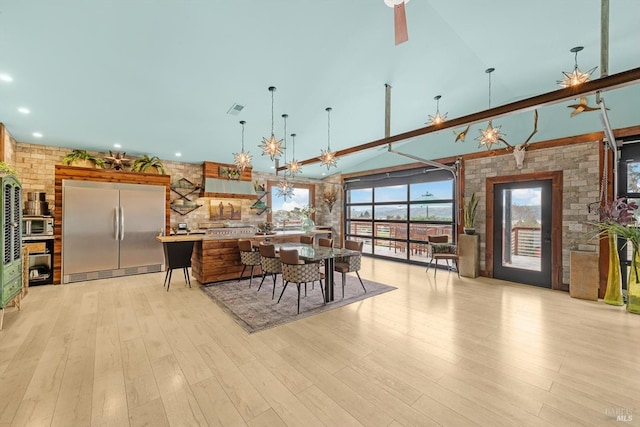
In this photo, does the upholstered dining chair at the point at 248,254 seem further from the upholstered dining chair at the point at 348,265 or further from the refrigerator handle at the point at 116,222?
the refrigerator handle at the point at 116,222

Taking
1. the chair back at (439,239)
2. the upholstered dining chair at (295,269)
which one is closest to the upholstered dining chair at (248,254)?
the upholstered dining chair at (295,269)

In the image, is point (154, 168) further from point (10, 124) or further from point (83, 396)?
point (83, 396)

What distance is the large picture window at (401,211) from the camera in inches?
261

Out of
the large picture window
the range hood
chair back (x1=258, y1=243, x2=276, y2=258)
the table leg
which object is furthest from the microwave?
the large picture window

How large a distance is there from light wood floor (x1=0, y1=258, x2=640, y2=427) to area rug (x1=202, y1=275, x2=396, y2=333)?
18 centimetres

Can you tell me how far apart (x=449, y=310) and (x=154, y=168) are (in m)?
6.73

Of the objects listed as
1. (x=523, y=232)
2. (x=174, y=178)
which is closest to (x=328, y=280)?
(x=523, y=232)

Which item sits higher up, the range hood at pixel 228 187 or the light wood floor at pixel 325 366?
the range hood at pixel 228 187

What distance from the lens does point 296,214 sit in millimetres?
9234

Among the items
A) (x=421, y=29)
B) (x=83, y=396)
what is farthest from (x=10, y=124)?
(x=421, y=29)

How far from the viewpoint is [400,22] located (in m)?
2.03

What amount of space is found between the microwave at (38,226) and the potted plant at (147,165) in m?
1.78

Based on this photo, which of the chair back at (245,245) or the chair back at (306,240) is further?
the chair back at (306,240)

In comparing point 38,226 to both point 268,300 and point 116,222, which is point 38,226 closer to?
point 116,222
